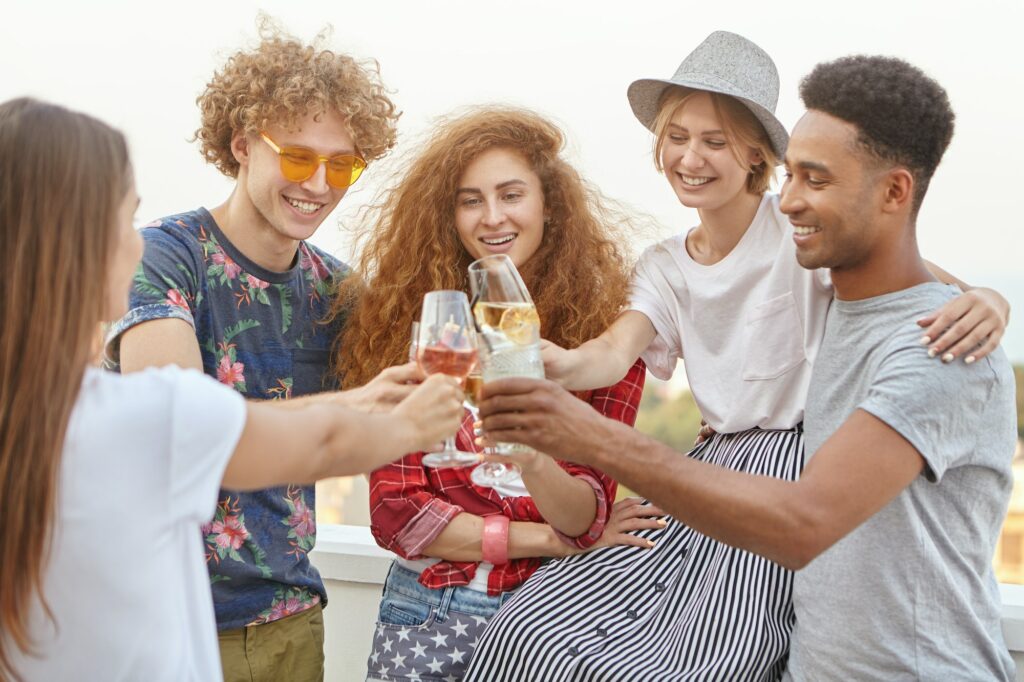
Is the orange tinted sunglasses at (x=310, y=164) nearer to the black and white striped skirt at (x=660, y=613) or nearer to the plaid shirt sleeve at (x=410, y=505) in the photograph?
the plaid shirt sleeve at (x=410, y=505)

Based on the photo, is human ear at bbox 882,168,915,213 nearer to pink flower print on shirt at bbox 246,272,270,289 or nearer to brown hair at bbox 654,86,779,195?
brown hair at bbox 654,86,779,195

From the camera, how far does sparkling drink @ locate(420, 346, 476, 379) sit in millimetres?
2500

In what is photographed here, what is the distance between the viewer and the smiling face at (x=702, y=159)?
11.5ft

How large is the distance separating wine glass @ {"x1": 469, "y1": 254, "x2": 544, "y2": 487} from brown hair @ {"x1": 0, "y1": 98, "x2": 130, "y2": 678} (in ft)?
3.04

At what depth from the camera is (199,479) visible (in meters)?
1.86

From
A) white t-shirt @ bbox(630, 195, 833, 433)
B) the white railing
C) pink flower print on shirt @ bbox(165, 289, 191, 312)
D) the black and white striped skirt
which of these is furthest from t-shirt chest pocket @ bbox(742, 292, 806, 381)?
the white railing

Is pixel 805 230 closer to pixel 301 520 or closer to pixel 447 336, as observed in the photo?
pixel 447 336

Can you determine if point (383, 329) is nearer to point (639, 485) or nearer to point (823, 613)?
point (639, 485)

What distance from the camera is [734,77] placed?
352 cm

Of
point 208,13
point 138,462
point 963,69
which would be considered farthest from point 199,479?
point 963,69

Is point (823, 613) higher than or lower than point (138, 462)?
lower

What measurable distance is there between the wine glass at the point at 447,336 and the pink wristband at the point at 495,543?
923 mm

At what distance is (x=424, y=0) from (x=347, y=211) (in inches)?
573

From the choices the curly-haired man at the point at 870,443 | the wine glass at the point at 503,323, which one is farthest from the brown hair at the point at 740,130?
the wine glass at the point at 503,323
